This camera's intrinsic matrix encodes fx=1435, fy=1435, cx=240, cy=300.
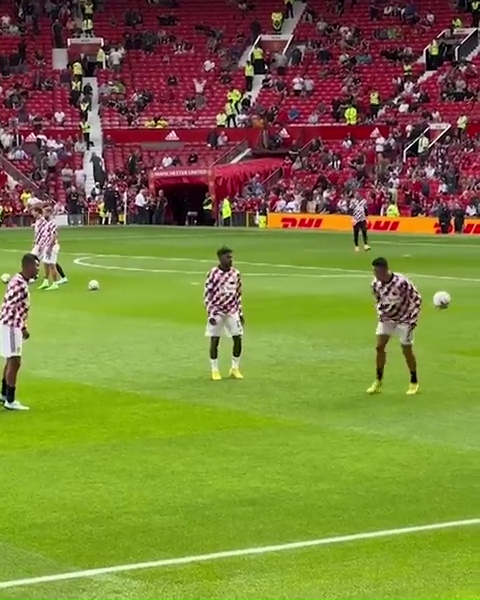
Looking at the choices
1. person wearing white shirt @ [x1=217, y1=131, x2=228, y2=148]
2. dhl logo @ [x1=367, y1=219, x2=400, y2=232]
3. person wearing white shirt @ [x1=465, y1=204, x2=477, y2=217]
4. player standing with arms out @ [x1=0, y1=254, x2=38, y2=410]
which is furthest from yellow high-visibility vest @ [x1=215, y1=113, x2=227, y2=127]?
player standing with arms out @ [x1=0, y1=254, x2=38, y2=410]

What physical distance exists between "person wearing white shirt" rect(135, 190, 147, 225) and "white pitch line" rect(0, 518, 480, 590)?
61.6m

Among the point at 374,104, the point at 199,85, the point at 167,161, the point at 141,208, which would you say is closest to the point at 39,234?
the point at 141,208

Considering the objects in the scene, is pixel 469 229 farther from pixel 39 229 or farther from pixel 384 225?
pixel 39 229

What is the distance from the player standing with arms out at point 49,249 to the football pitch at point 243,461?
200 inches

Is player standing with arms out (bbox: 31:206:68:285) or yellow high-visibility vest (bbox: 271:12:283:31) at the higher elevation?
yellow high-visibility vest (bbox: 271:12:283:31)

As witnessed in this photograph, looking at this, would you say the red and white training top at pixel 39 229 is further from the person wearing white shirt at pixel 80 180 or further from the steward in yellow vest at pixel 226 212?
the person wearing white shirt at pixel 80 180

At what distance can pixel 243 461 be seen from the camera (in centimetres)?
1611

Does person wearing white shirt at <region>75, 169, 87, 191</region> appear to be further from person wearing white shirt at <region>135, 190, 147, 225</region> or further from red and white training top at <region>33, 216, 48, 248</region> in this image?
red and white training top at <region>33, 216, 48, 248</region>

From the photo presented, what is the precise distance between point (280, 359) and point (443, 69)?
180 feet

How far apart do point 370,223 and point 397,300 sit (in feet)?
153

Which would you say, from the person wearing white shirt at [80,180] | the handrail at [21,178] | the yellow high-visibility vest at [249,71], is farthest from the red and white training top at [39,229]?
the yellow high-visibility vest at [249,71]

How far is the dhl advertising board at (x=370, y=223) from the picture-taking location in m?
63.5

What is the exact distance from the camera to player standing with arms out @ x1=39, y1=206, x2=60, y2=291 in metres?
38.0

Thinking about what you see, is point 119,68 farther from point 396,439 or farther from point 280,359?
point 396,439
